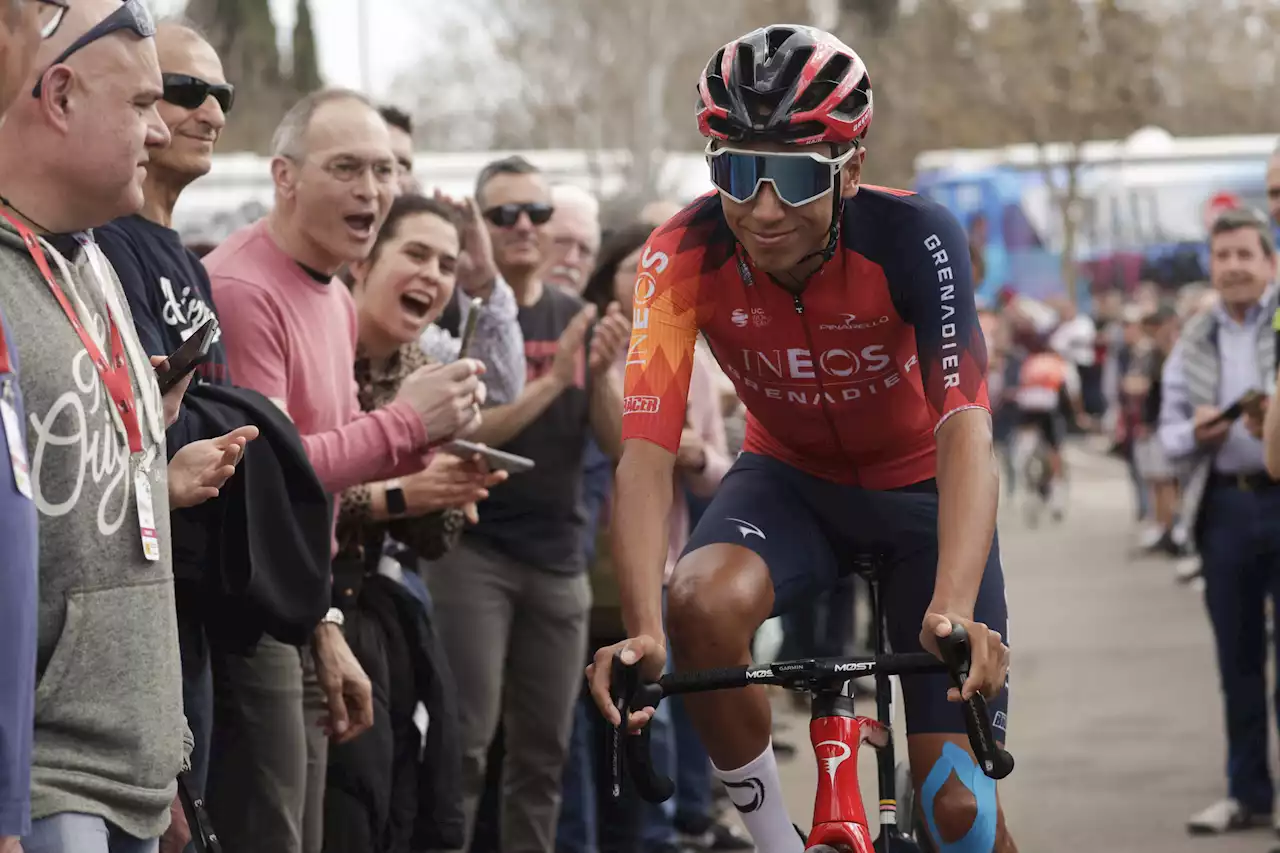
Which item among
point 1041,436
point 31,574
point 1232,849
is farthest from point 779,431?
point 1041,436


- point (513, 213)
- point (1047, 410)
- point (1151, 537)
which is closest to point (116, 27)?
point (513, 213)

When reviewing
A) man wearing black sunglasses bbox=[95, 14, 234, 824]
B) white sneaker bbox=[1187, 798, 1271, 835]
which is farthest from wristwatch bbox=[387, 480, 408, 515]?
white sneaker bbox=[1187, 798, 1271, 835]

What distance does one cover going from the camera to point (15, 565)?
2590 millimetres

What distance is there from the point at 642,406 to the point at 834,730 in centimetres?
82

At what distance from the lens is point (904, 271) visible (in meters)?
4.49

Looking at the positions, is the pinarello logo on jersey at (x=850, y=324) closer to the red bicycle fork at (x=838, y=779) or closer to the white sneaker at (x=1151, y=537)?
the red bicycle fork at (x=838, y=779)

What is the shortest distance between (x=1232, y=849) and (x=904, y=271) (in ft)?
14.9

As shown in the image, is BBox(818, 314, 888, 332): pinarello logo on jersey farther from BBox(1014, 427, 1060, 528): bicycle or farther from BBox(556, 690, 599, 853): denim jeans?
BBox(1014, 427, 1060, 528): bicycle

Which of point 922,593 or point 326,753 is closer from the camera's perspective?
point 922,593

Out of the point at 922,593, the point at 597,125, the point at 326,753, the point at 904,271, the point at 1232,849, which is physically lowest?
the point at 1232,849

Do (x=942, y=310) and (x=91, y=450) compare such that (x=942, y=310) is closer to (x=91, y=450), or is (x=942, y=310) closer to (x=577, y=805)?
(x=91, y=450)

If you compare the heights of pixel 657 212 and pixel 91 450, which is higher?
pixel 657 212

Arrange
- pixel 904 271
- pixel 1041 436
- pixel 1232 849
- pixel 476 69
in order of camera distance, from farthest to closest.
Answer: pixel 476 69
pixel 1041 436
pixel 1232 849
pixel 904 271

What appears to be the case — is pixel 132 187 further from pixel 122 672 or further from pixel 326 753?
pixel 326 753
